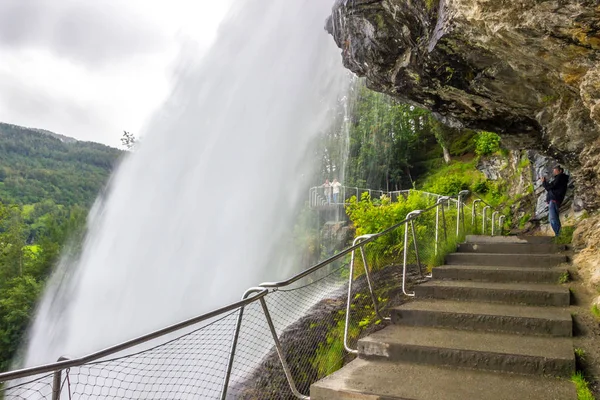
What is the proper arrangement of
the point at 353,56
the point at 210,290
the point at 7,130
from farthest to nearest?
the point at 7,130, the point at 210,290, the point at 353,56

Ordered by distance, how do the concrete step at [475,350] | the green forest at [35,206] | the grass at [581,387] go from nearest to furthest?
the grass at [581,387] < the concrete step at [475,350] < the green forest at [35,206]

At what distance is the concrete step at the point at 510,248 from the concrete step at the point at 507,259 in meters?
0.53

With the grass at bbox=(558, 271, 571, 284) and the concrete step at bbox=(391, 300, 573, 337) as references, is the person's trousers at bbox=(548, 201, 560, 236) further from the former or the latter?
the concrete step at bbox=(391, 300, 573, 337)

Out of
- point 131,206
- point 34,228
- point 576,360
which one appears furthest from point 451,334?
point 34,228

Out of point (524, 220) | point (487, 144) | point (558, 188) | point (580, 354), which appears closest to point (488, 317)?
point (580, 354)

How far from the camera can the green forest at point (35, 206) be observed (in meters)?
30.2

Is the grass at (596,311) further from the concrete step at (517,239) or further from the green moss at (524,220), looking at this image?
the green moss at (524,220)

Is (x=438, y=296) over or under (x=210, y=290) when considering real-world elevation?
over

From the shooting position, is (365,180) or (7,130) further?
(7,130)

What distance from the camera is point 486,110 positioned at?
6.57 metres

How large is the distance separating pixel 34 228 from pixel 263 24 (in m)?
57.9

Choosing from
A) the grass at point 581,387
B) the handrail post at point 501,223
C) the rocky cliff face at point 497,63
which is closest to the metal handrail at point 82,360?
the grass at point 581,387

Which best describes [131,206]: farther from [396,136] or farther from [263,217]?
[396,136]

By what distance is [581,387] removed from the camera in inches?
113
